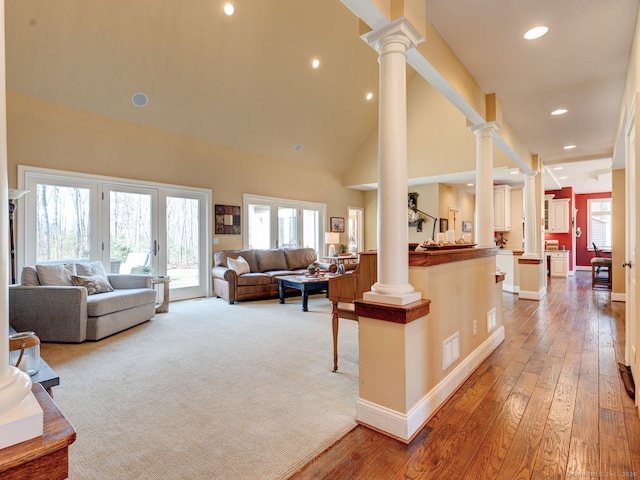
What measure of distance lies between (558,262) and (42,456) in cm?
1180

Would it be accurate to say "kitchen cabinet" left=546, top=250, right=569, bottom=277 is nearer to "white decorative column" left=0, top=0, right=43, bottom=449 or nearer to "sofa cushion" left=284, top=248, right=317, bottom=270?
"sofa cushion" left=284, top=248, right=317, bottom=270

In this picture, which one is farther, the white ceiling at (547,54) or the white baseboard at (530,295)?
the white baseboard at (530,295)

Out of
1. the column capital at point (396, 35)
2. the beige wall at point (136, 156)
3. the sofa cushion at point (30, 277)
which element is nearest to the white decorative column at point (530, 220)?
the beige wall at point (136, 156)

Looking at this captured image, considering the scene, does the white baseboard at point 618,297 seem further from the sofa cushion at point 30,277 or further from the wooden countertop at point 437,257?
the sofa cushion at point 30,277

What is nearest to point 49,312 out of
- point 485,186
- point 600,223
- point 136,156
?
point 136,156

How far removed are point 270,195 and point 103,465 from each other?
6129mm

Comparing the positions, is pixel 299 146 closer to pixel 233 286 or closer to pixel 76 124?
pixel 233 286

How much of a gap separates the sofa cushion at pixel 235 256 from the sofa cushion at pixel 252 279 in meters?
0.56

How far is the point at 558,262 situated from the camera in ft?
32.0

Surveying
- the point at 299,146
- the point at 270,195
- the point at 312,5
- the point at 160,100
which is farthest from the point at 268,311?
the point at 312,5

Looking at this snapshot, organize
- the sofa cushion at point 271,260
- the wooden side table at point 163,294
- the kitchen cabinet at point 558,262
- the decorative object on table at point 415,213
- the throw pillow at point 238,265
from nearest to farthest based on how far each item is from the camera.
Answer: the wooden side table at point 163,294
the throw pillow at point 238,265
the sofa cushion at point 271,260
the decorative object on table at point 415,213
the kitchen cabinet at point 558,262

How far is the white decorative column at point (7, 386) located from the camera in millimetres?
717

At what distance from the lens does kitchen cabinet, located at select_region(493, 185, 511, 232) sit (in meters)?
8.62

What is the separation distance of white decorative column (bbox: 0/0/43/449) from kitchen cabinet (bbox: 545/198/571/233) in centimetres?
1244
